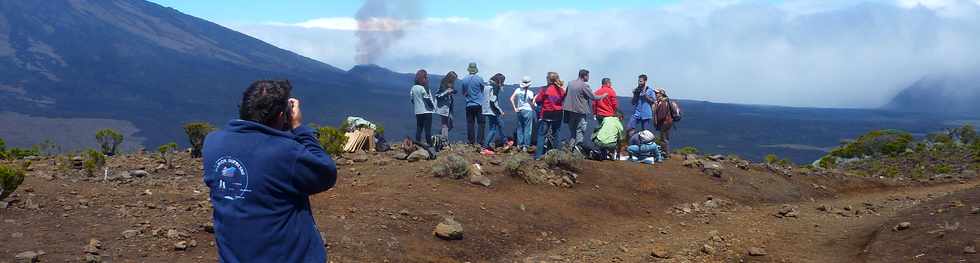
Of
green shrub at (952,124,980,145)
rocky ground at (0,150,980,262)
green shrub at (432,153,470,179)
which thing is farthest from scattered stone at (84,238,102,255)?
green shrub at (952,124,980,145)

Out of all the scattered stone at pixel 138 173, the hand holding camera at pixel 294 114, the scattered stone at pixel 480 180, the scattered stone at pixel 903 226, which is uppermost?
the hand holding camera at pixel 294 114

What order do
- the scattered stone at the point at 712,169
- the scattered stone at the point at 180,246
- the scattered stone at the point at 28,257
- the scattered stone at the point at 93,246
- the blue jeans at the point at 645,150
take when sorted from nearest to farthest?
the scattered stone at the point at 28,257 → the scattered stone at the point at 93,246 → the scattered stone at the point at 180,246 → the scattered stone at the point at 712,169 → the blue jeans at the point at 645,150

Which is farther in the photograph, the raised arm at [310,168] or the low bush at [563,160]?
the low bush at [563,160]

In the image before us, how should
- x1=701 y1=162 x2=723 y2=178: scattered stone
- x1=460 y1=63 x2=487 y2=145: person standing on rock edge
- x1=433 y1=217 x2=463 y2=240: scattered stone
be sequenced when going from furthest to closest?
x1=460 y1=63 x2=487 y2=145: person standing on rock edge < x1=701 y1=162 x2=723 y2=178: scattered stone < x1=433 y1=217 x2=463 y2=240: scattered stone

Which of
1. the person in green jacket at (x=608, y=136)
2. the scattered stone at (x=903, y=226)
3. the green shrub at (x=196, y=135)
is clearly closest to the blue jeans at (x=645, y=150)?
the person in green jacket at (x=608, y=136)

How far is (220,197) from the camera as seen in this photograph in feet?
13.1

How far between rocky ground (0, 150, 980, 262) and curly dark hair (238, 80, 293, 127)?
11.9 feet

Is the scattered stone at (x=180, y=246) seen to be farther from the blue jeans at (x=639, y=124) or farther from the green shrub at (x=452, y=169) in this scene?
the blue jeans at (x=639, y=124)

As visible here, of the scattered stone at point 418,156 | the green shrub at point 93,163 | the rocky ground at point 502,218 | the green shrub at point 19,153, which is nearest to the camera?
the rocky ground at point 502,218

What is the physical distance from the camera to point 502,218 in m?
9.70

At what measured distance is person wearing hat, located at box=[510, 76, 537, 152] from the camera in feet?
48.0

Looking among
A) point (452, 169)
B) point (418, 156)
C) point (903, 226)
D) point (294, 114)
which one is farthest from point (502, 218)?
point (294, 114)

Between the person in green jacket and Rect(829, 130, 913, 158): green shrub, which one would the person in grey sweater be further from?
Rect(829, 130, 913, 158): green shrub

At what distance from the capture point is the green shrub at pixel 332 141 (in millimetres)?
13406
